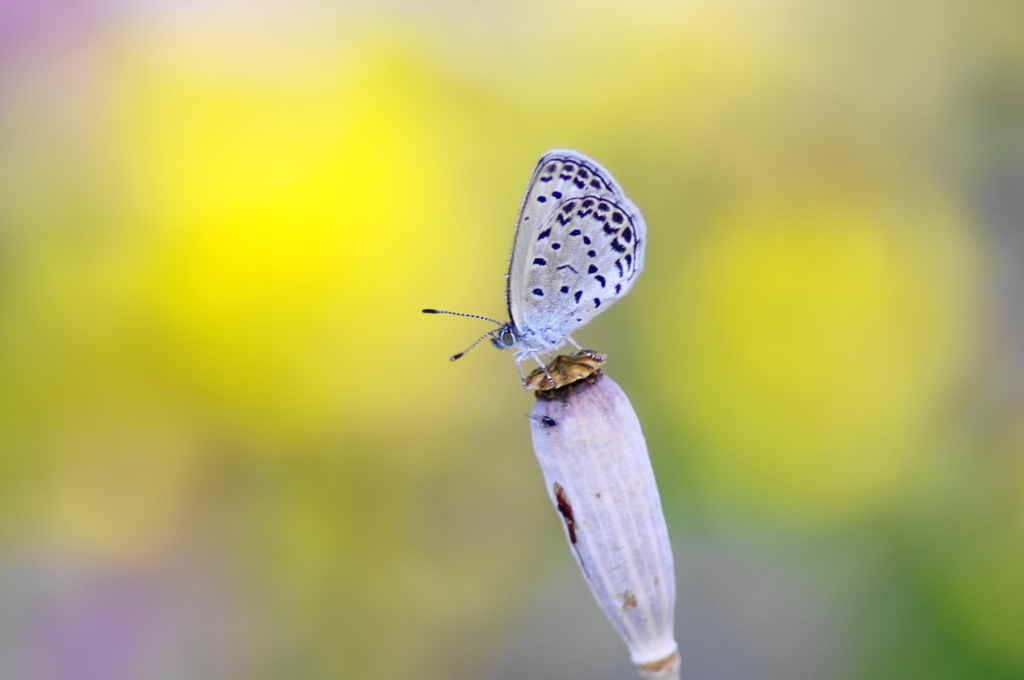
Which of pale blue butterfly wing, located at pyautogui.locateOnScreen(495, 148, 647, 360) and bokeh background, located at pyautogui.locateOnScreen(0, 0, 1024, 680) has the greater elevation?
pale blue butterfly wing, located at pyautogui.locateOnScreen(495, 148, 647, 360)

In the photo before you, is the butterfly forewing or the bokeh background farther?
the bokeh background

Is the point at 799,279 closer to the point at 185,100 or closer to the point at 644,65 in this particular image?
the point at 644,65

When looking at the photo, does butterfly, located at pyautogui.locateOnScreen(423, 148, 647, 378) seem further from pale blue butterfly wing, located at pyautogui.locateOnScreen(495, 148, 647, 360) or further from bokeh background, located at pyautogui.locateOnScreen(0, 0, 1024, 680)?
bokeh background, located at pyautogui.locateOnScreen(0, 0, 1024, 680)

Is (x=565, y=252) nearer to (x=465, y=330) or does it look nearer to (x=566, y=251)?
(x=566, y=251)

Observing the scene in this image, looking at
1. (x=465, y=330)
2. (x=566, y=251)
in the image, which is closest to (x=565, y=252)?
(x=566, y=251)

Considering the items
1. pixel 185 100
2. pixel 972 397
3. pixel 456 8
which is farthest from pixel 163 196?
pixel 972 397

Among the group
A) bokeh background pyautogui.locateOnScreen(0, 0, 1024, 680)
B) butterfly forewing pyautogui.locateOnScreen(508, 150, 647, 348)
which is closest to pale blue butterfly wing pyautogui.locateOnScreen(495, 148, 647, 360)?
butterfly forewing pyautogui.locateOnScreen(508, 150, 647, 348)

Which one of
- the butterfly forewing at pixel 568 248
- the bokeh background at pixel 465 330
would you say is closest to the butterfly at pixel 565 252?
the butterfly forewing at pixel 568 248
